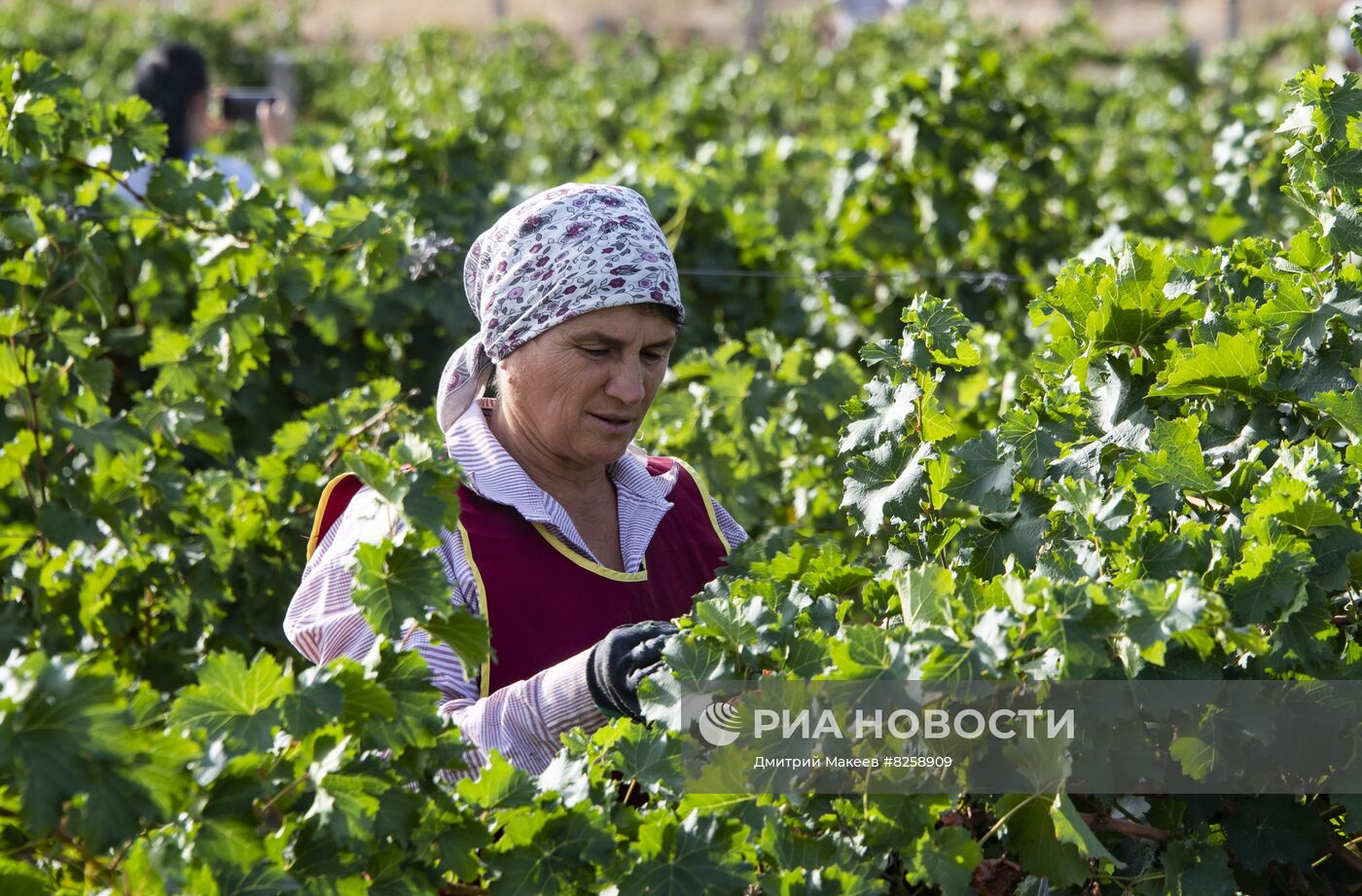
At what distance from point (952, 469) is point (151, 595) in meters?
2.08

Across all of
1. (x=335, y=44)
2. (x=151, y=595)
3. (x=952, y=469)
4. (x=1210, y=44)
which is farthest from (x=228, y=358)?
(x=1210, y=44)

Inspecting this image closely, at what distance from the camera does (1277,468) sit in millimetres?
1793

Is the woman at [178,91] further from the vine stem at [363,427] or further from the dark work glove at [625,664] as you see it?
the dark work glove at [625,664]

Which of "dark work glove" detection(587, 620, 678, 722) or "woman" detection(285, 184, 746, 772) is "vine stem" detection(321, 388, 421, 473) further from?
"dark work glove" detection(587, 620, 678, 722)

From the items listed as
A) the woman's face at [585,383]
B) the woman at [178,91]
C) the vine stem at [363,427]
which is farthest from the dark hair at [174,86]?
the woman's face at [585,383]

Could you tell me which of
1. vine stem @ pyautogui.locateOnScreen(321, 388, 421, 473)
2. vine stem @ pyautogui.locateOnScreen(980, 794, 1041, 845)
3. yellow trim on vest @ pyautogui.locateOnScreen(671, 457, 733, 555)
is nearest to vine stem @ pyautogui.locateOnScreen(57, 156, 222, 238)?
vine stem @ pyautogui.locateOnScreen(321, 388, 421, 473)

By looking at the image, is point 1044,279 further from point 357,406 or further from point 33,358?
point 33,358

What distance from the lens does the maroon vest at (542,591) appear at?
2172mm

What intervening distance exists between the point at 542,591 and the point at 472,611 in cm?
13

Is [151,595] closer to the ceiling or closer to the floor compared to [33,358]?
closer to the floor

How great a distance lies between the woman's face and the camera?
234 cm

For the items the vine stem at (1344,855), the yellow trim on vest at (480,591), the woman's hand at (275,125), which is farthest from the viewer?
the woman's hand at (275,125)

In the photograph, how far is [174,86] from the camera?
240 inches

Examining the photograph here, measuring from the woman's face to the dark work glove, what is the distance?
51 centimetres
